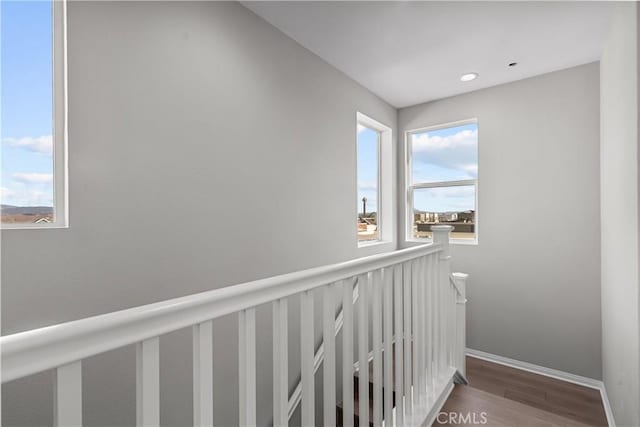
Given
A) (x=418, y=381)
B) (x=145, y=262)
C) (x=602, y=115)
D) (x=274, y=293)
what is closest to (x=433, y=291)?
(x=418, y=381)

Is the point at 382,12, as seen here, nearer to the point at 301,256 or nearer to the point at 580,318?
the point at 301,256

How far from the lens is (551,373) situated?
284cm

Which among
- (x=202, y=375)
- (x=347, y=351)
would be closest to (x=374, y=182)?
(x=347, y=351)

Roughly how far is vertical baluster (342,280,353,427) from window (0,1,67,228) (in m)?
1.19

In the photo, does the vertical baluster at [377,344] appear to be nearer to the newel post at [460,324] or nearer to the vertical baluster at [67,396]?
the vertical baluster at [67,396]

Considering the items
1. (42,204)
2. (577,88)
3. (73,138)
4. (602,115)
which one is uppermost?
(577,88)

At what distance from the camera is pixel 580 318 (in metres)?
2.71

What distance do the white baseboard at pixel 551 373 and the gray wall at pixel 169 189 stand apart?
210 centimetres

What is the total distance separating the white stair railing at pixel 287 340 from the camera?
1.69ft

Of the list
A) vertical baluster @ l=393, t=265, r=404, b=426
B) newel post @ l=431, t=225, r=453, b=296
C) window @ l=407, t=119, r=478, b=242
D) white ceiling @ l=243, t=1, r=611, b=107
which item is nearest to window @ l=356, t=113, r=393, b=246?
window @ l=407, t=119, r=478, b=242

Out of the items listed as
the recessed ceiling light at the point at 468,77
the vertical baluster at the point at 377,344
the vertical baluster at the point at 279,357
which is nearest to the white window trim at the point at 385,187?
the recessed ceiling light at the point at 468,77

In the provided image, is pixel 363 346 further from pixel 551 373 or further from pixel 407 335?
pixel 551 373

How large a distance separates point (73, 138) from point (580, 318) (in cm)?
383

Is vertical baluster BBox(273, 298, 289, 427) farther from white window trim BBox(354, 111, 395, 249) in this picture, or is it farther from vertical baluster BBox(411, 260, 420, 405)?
white window trim BBox(354, 111, 395, 249)
